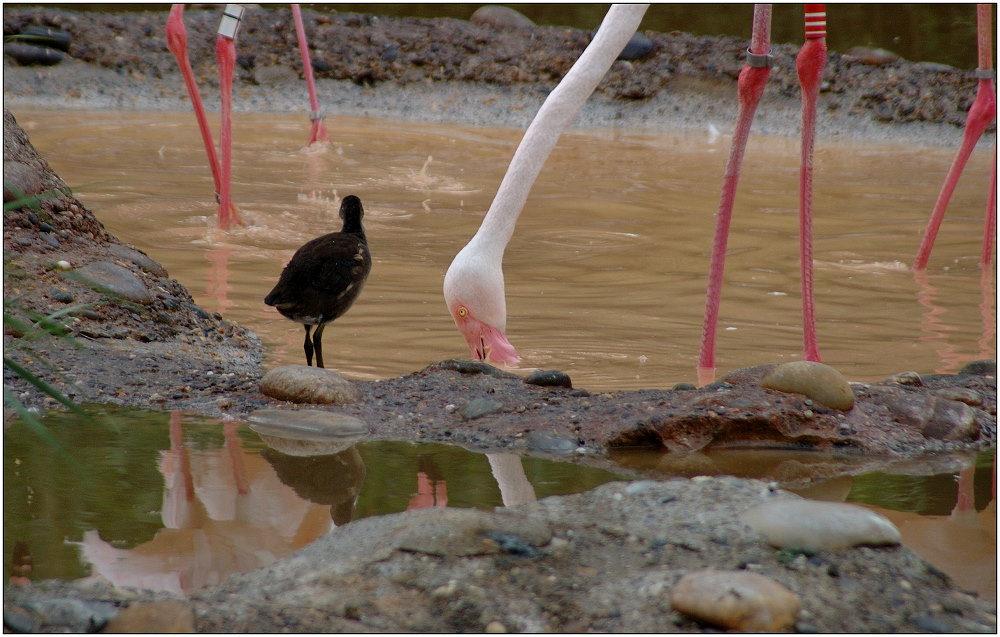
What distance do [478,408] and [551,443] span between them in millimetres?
324

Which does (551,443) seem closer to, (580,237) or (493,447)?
(493,447)

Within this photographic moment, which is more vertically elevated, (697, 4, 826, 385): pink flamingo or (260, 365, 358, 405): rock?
(697, 4, 826, 385): pink flamingo

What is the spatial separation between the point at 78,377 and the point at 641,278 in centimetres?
324

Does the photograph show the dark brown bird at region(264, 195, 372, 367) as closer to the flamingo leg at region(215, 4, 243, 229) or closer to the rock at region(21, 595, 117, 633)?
the rock at region(21, 595, 117, 633)

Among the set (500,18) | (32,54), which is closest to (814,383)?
(32,54)

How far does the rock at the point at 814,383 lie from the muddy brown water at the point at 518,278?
29cm

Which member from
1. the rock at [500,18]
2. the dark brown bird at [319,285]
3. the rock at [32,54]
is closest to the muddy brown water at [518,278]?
the dark brown bird at [319,285]

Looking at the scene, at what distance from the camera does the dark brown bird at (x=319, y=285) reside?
412cm

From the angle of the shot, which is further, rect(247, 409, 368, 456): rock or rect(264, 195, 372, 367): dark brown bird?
rect(264, 195, 372, 367): dark brown bird

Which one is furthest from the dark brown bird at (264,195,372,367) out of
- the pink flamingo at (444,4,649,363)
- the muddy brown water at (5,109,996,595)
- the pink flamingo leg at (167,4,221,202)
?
the pink flamingo leg at (167,4,221,202)

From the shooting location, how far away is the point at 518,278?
608 cm

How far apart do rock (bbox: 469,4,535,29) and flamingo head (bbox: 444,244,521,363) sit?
10.9m

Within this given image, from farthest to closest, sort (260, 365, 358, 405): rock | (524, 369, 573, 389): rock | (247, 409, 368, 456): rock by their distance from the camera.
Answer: (524, 369, 573, 389): rock, (260, 365, 358, 405): rock, (247, 409, 368, 456): rock

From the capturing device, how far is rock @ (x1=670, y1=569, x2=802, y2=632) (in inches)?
80.7
